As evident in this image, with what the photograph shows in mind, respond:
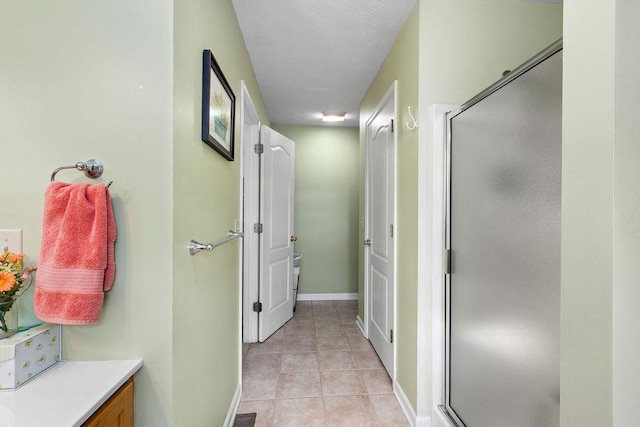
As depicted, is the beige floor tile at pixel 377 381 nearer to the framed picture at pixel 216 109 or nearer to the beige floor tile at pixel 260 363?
the beige floor tile at pixel 260 363

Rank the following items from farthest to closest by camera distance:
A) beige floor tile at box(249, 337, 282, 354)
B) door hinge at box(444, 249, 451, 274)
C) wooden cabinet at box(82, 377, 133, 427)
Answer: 1. beige floor tile at box(249, 337, 282, 354)
2. door hinge at box(444, 249, 451, 274)
3. wooden cabinet at box(82, 377, 133, 427)

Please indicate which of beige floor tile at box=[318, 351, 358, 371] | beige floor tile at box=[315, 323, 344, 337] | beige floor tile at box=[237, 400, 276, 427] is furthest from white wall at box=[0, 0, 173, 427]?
beige floor tile at box=[315, 323, 344, 337]

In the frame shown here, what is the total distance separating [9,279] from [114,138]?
0.48 m

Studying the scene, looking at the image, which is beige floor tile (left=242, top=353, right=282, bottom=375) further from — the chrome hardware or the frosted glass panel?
the chrome hardware

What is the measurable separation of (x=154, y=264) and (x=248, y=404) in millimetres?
1431

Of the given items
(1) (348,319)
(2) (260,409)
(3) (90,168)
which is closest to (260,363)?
(2) (260,409)

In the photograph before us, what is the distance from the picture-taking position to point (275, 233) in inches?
117

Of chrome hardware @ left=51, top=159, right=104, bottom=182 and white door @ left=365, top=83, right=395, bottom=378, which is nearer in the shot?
chrome hardware @ left=51, top=159, right=104, bottom=182

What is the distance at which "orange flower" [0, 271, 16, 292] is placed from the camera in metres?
0.80

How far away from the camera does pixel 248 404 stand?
1896mm

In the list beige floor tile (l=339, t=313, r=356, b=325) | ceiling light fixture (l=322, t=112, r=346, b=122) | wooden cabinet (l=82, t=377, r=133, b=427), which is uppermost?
ceiling light fixture (l=322, t=112, r=346, b=122)

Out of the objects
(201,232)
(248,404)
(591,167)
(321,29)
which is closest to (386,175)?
(321,29)

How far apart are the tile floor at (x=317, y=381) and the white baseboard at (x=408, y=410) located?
4 centimetres

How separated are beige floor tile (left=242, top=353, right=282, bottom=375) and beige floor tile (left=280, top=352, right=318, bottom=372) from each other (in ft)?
0.18
